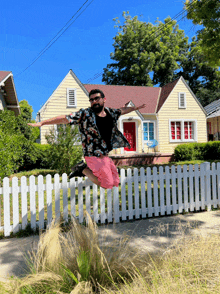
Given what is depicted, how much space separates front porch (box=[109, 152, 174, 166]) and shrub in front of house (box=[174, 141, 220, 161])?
42.1 inches

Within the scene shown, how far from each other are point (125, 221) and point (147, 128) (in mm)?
15664

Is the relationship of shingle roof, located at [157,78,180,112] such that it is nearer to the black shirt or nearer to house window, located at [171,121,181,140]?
house window, located at [171,121,181,140]

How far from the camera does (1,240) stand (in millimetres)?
4660

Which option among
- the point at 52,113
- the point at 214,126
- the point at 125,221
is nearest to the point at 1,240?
the point at 125,221

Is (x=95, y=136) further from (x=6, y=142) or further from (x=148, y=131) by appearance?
(x=148, y=131)

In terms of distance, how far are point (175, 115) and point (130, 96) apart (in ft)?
13.7

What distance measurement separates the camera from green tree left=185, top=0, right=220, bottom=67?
31.4ft

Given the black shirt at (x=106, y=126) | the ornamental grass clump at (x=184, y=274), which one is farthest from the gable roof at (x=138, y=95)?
the ornamental grass clump at (x=184, y=274)

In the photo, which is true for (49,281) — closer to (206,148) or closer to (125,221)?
(125,221)

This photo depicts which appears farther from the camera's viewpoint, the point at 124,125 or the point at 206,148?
the point at 124,125

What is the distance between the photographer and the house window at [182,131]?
69.6 feet

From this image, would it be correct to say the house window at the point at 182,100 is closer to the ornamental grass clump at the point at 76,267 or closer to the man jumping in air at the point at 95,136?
the man jumping in air at the point at 95,136

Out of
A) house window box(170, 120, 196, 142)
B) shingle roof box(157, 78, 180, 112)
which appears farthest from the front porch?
shingle roof box(157, 78, 180, 112)

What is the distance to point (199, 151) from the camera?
18.8 m
